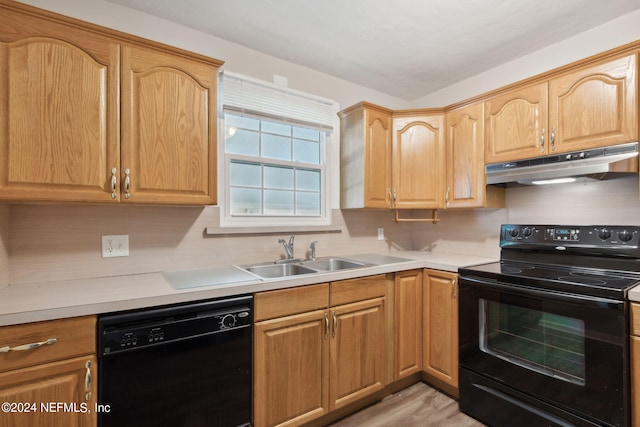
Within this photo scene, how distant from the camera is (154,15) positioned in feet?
6.16

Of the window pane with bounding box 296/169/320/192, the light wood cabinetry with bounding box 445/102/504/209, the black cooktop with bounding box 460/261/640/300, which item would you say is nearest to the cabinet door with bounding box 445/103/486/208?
the light wood cabinetry with bounding box 445/102/504/209

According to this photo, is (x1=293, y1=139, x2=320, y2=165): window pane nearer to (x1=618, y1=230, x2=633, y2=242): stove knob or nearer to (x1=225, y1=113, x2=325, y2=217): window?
(x1=225, y1=113, x2=325, y2=217): window

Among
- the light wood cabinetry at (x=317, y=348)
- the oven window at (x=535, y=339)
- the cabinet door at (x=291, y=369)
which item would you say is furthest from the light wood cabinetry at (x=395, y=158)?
the cabinet door at (x=291, y=369)

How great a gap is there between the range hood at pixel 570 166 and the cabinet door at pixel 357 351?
123cm

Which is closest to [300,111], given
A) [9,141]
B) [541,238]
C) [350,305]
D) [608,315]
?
[350,305]

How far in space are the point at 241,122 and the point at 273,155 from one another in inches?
13.4

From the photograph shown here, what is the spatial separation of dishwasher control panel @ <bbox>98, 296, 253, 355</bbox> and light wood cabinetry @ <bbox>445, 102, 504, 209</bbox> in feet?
5.97

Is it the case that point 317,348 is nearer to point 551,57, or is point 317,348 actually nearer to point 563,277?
point 563,277

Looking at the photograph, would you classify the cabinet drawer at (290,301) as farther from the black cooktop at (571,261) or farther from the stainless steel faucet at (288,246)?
the black cooktop at (571,261)

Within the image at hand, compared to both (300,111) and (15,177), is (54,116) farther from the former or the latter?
(300,111)

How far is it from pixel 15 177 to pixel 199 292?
0.89 metres

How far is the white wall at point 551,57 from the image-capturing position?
1.87 meters

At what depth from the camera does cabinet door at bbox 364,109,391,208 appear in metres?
2.46

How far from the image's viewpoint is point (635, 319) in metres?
1.37
